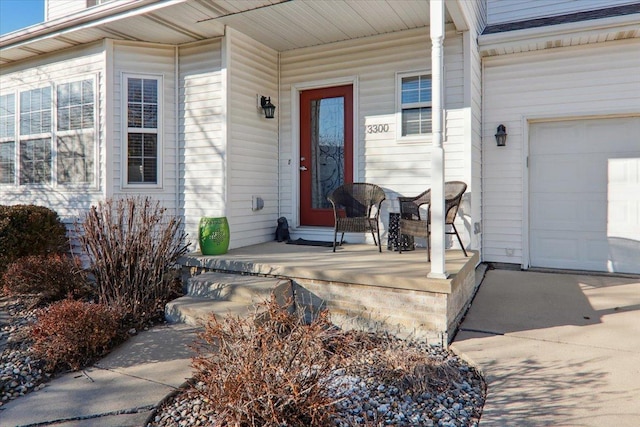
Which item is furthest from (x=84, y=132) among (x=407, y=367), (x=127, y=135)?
(x=407, y=367)

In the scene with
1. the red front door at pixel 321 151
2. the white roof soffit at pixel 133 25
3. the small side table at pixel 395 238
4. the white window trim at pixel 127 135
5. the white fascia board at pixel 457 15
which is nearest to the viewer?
the white fascia board at pixel 457 15

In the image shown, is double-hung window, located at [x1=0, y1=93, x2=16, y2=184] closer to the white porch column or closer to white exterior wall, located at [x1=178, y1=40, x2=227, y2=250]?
white exterior wall, located at [x1=178, y1=40, x2=227, y2=250]

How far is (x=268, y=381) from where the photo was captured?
2107 mm

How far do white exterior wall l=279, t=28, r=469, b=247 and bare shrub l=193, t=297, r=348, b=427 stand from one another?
131 inches

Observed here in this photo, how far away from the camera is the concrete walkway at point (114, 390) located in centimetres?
237

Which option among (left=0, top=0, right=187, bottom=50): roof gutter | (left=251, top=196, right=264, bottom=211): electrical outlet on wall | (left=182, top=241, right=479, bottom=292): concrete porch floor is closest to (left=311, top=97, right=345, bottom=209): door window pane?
(left=251, top=196, right=264, bottom=211): electrical outlet on wall

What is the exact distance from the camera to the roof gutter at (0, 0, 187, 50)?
462 centimetres

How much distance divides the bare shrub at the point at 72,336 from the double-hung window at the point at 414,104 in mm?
3874

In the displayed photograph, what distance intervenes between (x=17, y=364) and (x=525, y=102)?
586cm

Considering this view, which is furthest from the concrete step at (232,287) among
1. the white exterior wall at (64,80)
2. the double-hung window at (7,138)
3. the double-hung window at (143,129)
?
the double-hung window at (7,138)

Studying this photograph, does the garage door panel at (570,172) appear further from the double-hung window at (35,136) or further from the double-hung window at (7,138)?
the double-hung window at (7,138)

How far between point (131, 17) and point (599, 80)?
17.8 feet

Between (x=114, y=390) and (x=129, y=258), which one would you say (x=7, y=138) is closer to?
(x=129, y=258)

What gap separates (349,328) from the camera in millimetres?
3711
